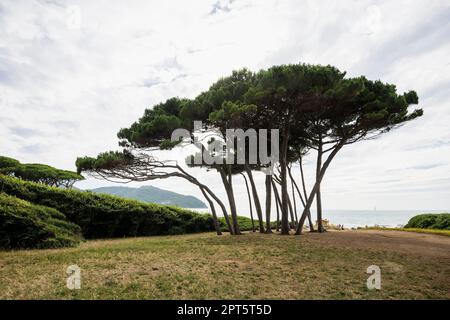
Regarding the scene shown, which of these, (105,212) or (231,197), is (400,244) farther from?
(105,212)

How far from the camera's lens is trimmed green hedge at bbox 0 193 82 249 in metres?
8.39

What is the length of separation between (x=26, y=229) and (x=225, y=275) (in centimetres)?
714

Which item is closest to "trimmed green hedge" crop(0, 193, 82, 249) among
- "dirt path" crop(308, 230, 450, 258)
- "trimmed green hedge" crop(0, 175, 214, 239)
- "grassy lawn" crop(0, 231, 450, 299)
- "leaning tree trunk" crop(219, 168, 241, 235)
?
"grassy lawn" crop(0, 231, 450, 299)

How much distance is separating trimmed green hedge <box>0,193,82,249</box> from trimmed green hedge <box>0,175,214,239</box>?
190 cm

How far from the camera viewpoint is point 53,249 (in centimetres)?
879

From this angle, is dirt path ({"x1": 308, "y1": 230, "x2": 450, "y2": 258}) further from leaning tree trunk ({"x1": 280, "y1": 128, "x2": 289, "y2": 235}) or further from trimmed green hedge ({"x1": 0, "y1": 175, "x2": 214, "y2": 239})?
trimmed green hedge ({"x1": 0, "y1": 175, "x2": 214, "y2": 239})

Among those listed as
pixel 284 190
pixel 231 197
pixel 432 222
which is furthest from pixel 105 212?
pixel 432 222

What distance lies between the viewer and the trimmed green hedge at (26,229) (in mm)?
8391

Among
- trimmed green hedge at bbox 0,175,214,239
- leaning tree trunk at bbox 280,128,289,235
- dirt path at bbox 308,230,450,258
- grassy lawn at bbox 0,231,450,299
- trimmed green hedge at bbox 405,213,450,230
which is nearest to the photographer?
grassy lawn at bbox 0,231,450,299

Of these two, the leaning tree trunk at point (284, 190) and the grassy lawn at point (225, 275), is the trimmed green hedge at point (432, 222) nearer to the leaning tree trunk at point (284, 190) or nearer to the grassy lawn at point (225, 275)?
the leaning tree trunk at point (284, 190)

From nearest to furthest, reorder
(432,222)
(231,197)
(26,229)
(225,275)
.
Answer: (225,275) → (26,229) → (231,197) → (432,222)

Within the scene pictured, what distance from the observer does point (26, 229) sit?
8727mm

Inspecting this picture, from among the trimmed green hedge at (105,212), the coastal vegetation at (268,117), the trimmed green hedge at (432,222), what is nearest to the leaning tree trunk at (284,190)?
the coastal vegetation at (268,117)

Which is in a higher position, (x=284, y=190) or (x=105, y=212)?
(x=284, y=190)
